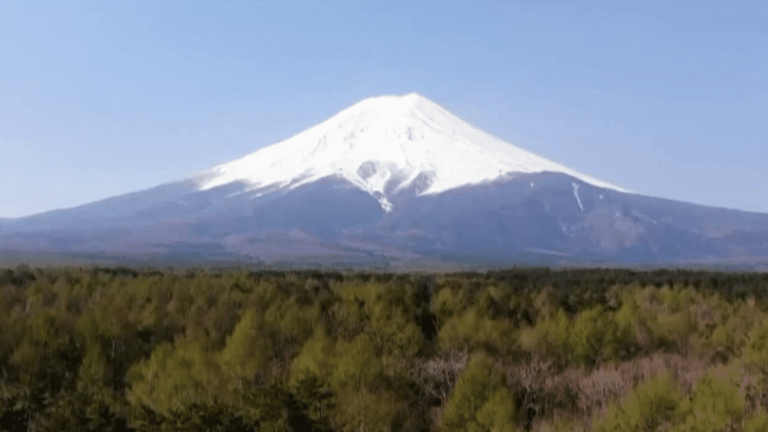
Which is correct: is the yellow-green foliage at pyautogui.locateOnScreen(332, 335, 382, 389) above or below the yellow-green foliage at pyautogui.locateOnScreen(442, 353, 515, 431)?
above

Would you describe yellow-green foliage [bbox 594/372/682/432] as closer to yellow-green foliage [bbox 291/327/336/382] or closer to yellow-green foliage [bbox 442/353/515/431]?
yellow-green foliage [bbox 442/353/515/431]

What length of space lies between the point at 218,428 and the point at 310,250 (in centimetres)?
15900

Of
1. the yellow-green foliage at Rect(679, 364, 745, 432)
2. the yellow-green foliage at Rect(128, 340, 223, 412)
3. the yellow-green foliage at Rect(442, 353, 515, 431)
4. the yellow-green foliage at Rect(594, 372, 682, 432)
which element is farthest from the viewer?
the yellow-green foliage at Rect(128, 340, 223, 412)

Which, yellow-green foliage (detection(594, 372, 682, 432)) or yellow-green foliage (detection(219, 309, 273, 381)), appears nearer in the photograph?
yellow-green foliage (detection(594, 372, 682, 432))

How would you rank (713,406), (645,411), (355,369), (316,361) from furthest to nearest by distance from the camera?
(316,361) < (355,369) < (645,411) < (713,406)

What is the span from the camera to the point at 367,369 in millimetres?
8836

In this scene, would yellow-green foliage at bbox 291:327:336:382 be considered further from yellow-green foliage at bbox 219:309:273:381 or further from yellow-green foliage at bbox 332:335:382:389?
yellow-green foliage at bbox 219:309:273:381

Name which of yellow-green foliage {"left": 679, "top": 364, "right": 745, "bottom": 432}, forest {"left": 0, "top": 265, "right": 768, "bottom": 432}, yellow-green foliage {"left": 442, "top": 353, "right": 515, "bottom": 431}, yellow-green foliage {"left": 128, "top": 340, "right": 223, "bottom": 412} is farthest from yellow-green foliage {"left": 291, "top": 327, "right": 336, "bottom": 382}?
yellow-green foliage {"left": 679, "top": 364, "right": 745, "bottom": 432}

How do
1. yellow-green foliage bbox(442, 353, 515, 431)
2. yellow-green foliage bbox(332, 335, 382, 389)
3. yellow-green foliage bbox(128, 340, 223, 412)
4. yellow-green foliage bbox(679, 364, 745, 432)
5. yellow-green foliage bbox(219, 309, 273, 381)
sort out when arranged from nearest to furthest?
yellow-green foliage bbox(679, 364, 745, 432) < yellow-green foliage bbox(442, 353, 515, 431) < yellow-green foliage bbox(128, 340, 223, 412) < yellow-green foliage bbox(332, 335, 382, 389) < yellow-green foliage bbox(219, 309, 273, 381)

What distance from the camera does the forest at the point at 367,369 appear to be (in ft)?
25.1

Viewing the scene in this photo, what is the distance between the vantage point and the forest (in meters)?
7.64

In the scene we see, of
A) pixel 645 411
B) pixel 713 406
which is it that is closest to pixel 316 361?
pixel 645 411

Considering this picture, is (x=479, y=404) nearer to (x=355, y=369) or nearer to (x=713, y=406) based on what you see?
(x=355, y=369)

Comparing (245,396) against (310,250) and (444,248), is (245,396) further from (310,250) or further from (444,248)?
(444,248)
